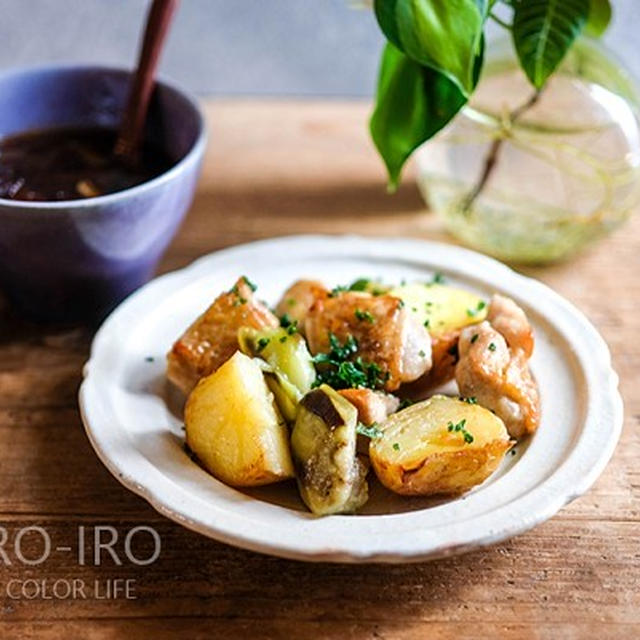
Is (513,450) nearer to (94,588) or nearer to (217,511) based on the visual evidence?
(217,511)

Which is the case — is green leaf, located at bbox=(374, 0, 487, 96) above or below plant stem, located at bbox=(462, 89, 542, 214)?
above

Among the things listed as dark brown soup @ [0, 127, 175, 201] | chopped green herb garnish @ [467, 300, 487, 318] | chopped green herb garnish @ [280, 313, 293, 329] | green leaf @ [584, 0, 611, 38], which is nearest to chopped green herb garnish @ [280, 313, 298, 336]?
chopped green herb garnish @ [280, 313, 293, 329]

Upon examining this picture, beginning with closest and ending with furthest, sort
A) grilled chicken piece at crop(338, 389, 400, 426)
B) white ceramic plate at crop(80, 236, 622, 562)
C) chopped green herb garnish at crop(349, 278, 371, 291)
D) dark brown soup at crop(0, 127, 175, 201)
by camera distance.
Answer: white ceramic plate at crop(80, 236, 622, 562) < grilled chicken piece at crop(338, 389, 400, 426) < chopped green herb garnish at crop(349, 278, 371, 291) < dark brown soup at crop(0, 127, 175, 201)

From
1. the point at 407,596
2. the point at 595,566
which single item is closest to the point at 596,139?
the point at 595,566

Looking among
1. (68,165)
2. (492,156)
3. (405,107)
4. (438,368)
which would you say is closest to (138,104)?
(68,165)

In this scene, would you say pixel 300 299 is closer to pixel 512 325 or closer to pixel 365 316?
pixel 365 316

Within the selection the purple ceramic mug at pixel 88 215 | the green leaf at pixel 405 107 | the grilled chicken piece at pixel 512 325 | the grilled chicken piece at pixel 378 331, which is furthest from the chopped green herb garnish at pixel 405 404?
the purple ceramic mug at pixel 88 215

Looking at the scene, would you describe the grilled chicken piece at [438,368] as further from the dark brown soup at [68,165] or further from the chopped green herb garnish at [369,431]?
the dark brown soup at [68,165]

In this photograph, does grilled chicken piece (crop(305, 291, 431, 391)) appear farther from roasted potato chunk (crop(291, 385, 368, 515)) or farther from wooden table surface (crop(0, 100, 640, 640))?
wooden table surface (crop(0, 100, 640, 640))
